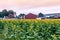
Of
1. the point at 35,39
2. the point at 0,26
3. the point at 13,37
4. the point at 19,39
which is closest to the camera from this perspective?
the point at 35,39

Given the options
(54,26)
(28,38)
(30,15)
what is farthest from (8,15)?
(28,38)

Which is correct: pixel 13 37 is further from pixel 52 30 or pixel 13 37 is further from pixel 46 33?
pixel 52 30

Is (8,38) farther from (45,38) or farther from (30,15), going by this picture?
(30,15)

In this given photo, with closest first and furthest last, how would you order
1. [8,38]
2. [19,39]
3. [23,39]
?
[23,39] < [19,39] < [8,38]

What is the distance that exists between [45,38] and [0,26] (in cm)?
1631

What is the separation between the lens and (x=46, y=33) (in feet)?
35.8

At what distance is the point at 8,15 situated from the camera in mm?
51500

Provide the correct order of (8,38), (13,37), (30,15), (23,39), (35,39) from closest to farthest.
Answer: (35,39), (23,39), (13,37), (8,38), (30,15)

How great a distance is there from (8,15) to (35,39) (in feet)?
143

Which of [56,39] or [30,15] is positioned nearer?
[56,39]

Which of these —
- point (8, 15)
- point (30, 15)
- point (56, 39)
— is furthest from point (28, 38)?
point (8, 15)

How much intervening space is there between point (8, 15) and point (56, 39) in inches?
1823

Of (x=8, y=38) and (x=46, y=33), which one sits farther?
(x=8, y=38)

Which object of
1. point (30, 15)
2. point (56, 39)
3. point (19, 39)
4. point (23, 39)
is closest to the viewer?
point (56, 39)
